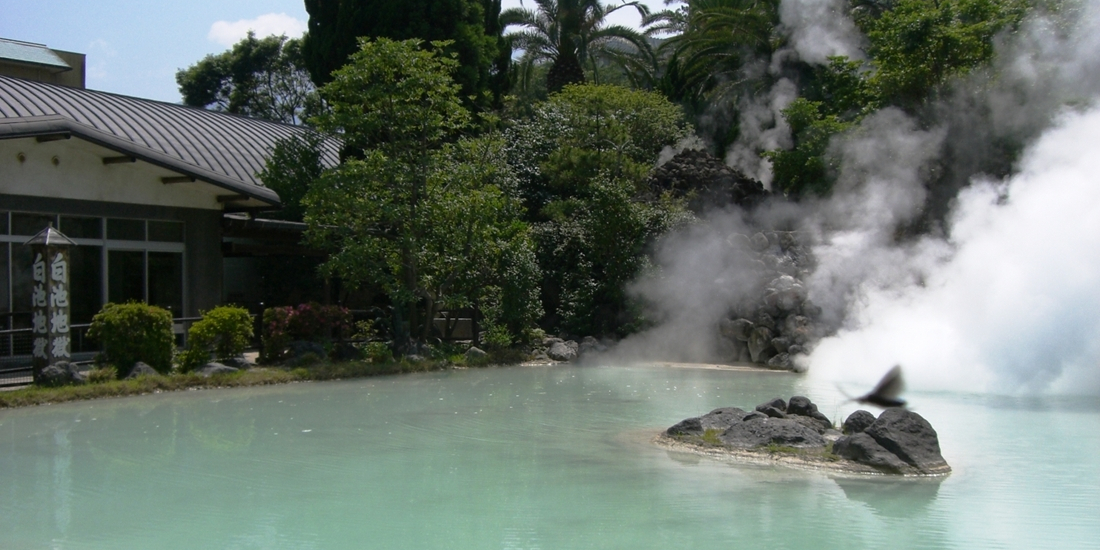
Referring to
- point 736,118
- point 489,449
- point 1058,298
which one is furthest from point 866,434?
point 736,118

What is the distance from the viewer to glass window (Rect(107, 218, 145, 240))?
711 inches

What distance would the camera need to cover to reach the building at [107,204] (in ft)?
53.3

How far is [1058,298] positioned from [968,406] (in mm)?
2409

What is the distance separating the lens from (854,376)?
16.1 meters

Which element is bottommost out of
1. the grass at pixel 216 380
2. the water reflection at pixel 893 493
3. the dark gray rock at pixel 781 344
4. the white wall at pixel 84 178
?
the water reflection at pixel 893 493

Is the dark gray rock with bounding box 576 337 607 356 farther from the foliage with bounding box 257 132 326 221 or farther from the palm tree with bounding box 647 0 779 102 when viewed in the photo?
the palm tree with bounding box 647 0 779 102

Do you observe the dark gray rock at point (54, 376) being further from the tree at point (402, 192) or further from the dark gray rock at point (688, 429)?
the dark gray rock at point (688, 429)

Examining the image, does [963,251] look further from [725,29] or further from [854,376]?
[725,29]

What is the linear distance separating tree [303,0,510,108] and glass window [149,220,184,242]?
834 cm

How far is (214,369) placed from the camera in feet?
51.2

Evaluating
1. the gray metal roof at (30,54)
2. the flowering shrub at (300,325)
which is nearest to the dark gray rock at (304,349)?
the flowering shrub at (300,325)

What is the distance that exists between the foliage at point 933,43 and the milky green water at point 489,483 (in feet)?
36.4

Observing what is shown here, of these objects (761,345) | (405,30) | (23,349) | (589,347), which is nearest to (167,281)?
(23,349)

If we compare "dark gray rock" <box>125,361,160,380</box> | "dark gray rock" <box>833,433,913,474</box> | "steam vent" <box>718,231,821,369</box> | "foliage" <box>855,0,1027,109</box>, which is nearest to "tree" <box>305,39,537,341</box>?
"dark gray rock" <box>125,361,160,380</box>
